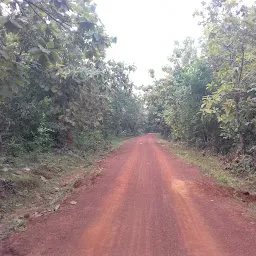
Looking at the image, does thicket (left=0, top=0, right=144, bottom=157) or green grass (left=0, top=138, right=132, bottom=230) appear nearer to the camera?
thicket (left=0, top=0, right=144, bottom=157)

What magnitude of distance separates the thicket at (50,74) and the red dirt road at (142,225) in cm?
244

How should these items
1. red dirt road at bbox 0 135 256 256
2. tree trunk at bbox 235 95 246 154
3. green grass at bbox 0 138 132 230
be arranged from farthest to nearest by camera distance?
tree trunk at bbox 235 95 246 154 → green grass at bbox 0 138 132 230 → red dirt road at bbox 0 135 256 256

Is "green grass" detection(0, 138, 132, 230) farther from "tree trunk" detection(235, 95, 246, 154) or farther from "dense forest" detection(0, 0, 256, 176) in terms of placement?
"tree trunk" detection(235, 95, 246, 154)

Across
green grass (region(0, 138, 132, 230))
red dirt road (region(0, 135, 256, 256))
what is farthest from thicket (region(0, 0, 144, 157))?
red dirt road (region(0, 135, 256, 256))

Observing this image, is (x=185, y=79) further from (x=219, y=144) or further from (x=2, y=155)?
(x=2, y=155)

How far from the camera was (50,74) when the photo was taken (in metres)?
7.07

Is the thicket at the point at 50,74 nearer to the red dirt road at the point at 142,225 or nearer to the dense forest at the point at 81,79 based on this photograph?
the dense forest at the point at 81,79

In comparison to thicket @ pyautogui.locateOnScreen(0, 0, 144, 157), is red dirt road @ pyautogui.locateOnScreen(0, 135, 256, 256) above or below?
below

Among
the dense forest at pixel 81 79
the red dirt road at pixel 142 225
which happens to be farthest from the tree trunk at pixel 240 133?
the red dirt road at pixel 142 225

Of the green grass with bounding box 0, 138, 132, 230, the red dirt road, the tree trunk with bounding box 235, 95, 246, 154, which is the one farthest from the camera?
the tree trunk with bounding box 235, 95, 246, 154

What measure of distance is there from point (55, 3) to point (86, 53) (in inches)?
35.3

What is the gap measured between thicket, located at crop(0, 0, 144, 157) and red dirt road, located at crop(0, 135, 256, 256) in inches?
96.1

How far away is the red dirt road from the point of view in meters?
4.57

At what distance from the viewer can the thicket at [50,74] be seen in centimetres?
479
